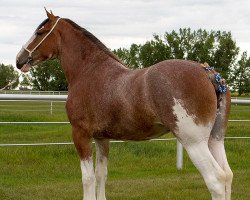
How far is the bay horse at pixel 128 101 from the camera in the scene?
13.8 feet

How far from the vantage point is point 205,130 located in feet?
13.8

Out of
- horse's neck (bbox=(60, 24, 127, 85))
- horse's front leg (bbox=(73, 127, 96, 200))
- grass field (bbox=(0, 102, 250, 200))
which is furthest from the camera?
grass field (bbox=(0, 102, 250, 200))

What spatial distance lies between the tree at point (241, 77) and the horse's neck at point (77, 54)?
3888 cm

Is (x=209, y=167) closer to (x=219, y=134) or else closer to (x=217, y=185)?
(x=217, y=185)

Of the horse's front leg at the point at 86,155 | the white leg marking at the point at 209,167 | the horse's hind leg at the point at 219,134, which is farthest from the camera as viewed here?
the horse's front leg at the point at 86,155

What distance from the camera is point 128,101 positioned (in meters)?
4.44

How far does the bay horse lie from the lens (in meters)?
4.20

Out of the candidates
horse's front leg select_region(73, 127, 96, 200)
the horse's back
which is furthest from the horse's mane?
the horse's back

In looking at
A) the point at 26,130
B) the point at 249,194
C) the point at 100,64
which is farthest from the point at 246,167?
the point at 26,130

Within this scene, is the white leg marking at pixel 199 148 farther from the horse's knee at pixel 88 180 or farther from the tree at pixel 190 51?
the tree at pixel 190 51

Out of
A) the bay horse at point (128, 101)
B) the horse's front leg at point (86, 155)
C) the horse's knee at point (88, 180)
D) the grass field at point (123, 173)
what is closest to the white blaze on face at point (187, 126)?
the bay horse at point (128, 101)

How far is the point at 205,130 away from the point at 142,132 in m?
0.60

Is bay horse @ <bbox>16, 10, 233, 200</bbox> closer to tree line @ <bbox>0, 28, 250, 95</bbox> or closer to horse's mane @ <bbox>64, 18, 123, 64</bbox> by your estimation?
horse's mane @ <bbox>64, 18, 123, 64</bbox>

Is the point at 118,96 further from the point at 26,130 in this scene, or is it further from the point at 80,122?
the point at 26,130
